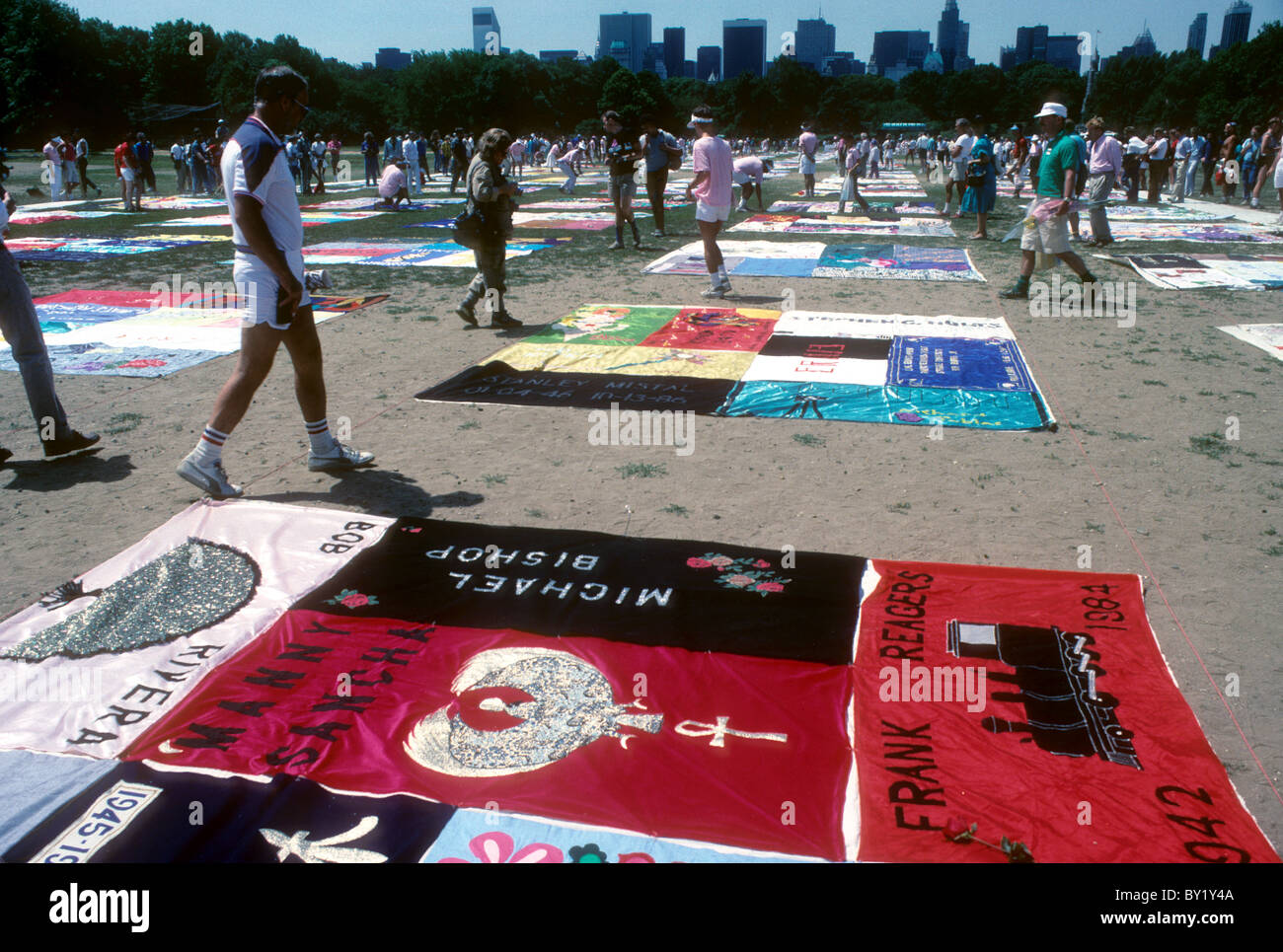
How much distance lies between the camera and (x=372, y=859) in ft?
7.47

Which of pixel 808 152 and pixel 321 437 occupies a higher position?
pixel 808 152

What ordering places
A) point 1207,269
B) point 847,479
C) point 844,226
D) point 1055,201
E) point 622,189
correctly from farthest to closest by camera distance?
point 844,226 < point 622,189 < point 1207,269 < point 1055,201 < point 847,479

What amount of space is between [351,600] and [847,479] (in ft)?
8.79

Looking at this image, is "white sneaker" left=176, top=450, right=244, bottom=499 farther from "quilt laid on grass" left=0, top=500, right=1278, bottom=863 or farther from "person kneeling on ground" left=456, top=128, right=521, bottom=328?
"person kneeling on ground" left=456, top=128, right=521, bottom=328

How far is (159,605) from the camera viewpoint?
3559 mm

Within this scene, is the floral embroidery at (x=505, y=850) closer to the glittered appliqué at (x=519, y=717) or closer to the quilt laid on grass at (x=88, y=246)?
the glittered appliqué at (x=519, y=717)

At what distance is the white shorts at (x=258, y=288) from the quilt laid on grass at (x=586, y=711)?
1.19m

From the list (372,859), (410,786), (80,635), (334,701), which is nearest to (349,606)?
(334,701)

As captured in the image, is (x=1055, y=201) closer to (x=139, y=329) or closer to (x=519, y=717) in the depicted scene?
(x=519, y=717)

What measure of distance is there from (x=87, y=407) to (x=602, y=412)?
3582 millimetres

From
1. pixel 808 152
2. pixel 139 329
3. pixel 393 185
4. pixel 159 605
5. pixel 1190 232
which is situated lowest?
pixel 159 605

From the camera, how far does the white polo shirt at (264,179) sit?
4.27m


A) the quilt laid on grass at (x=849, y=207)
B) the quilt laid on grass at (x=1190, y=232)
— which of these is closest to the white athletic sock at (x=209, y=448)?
the quilt laid on grass at (x=1190, y=232)

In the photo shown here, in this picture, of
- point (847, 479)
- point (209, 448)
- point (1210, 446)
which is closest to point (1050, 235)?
point (1210, 446)
